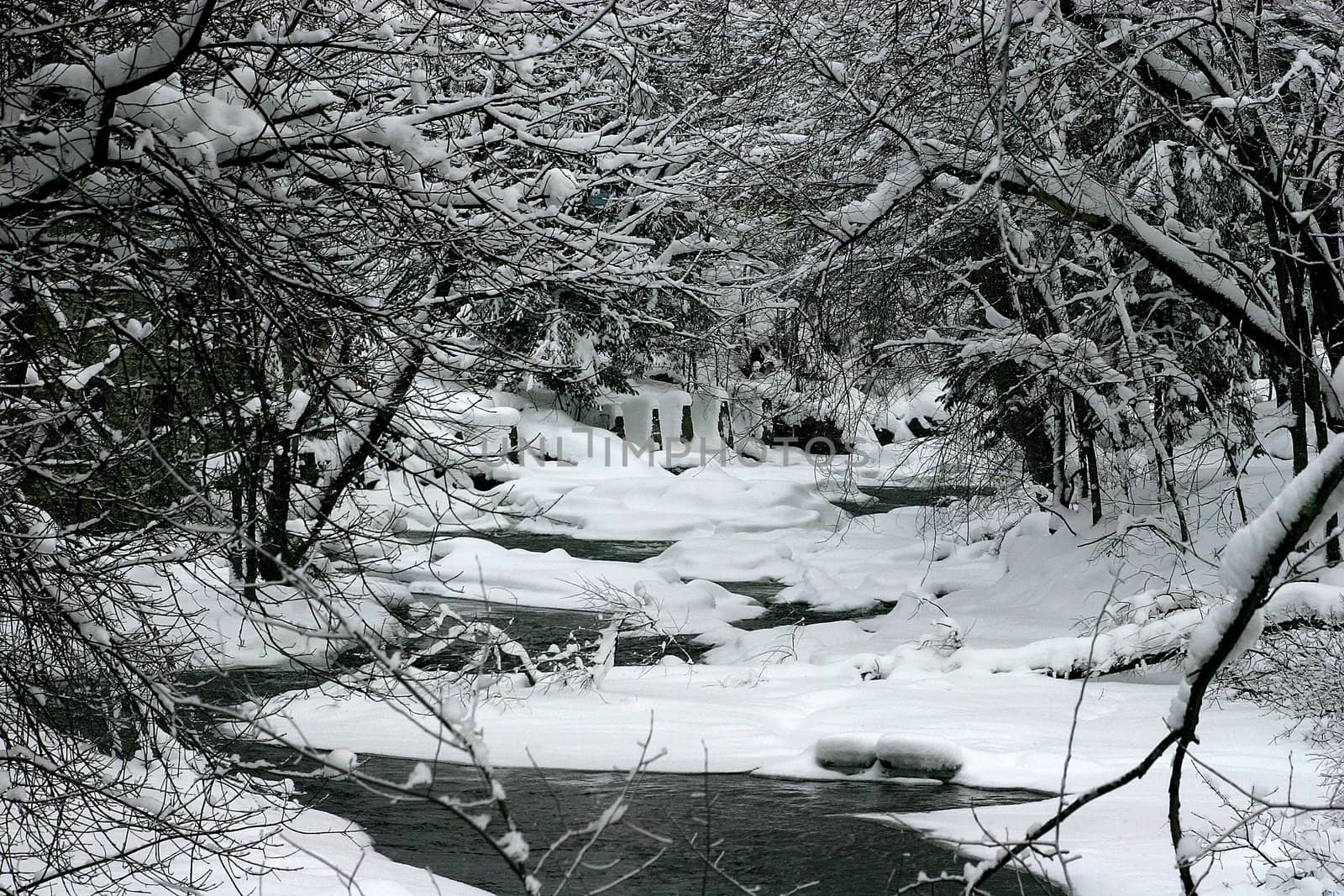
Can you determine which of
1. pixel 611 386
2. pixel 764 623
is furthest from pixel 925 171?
pixel 611 386

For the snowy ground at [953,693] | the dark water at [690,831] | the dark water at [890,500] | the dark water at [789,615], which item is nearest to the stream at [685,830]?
the dark water at [690,831]

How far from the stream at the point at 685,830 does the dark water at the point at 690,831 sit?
0.01 meters

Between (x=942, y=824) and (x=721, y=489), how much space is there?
1881 cm

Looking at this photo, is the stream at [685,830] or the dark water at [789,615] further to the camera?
the dark water at [789,615]

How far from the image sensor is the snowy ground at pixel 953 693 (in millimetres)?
7273

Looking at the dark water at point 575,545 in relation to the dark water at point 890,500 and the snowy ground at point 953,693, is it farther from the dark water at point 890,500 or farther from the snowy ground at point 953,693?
the dark water at point 890,500

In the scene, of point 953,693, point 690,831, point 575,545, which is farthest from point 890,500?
point 690,831

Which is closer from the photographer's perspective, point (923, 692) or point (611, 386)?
point (923, 692)

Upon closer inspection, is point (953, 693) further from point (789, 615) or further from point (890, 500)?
point (890, 500)

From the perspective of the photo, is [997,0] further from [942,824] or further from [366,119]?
[942,824]

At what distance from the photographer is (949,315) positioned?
569 inches

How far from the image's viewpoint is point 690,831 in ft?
24.0

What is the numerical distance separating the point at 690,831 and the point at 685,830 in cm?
4

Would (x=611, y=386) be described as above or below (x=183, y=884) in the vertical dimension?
above
